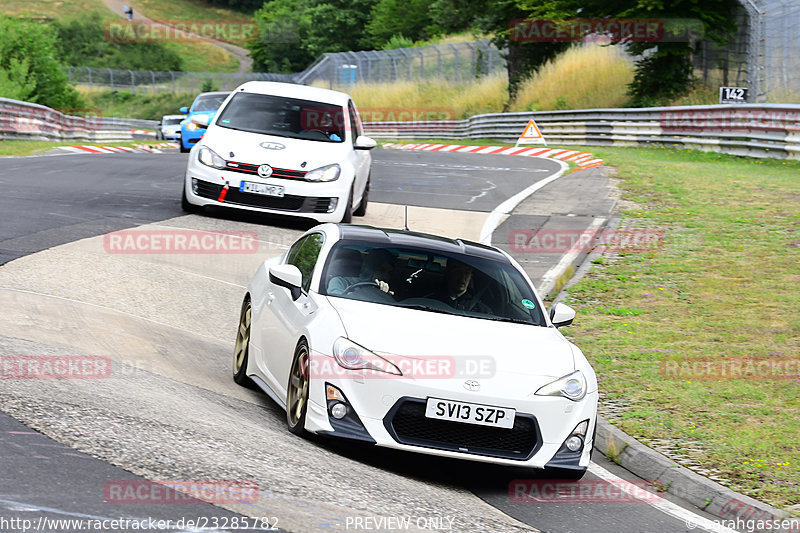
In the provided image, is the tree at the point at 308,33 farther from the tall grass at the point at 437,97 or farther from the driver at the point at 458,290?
the driver at the point at 458,290

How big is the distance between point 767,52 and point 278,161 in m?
21.9

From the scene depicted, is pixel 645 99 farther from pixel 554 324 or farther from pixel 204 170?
pixel 554 324

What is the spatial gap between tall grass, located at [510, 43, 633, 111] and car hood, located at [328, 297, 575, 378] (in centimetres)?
3507

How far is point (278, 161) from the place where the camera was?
14.9m

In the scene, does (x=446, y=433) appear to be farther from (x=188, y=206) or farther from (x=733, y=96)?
(x=733, y=96)

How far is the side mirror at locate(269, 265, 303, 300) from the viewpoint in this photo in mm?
7605

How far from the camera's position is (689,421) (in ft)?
26.7

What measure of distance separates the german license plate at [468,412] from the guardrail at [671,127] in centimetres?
1954

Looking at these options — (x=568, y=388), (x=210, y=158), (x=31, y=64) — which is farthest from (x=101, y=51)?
(x=568, y=388)

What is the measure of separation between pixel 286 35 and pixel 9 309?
104 m

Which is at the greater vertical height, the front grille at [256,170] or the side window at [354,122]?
the side window at [354,122]

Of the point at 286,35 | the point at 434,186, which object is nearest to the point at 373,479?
the point at 434,186

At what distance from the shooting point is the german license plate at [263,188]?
14.8 meters

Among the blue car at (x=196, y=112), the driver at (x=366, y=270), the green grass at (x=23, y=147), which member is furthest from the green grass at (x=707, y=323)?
the green grass at (x=23, y=147)
